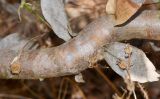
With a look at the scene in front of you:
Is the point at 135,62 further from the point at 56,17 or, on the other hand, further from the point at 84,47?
the point at 56,17

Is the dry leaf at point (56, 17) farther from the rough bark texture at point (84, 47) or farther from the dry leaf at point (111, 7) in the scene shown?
the dry leaf at point (111, 7)

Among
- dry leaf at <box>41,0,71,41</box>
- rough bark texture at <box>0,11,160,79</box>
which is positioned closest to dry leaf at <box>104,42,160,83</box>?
rough bark texture at <box>0,11,160,79</box>

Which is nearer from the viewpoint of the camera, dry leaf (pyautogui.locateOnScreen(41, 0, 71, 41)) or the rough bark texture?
the rough bark texture

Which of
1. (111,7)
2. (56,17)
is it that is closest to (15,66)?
(56,17)

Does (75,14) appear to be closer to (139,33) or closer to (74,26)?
(74,26)

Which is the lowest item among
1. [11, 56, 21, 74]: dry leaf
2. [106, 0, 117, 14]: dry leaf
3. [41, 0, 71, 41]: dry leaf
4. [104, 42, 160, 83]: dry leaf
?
[11, 56, 21, 74]: dry leaf

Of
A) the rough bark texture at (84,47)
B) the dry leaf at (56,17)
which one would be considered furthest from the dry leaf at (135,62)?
the dry leaf at (56,17)

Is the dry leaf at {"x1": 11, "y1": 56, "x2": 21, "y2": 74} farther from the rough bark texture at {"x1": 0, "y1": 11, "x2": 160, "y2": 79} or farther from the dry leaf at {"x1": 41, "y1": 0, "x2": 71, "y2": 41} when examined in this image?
the dry leaf at {"x1": 41, "y1": 0, "x2": 71, "y2": 41}
